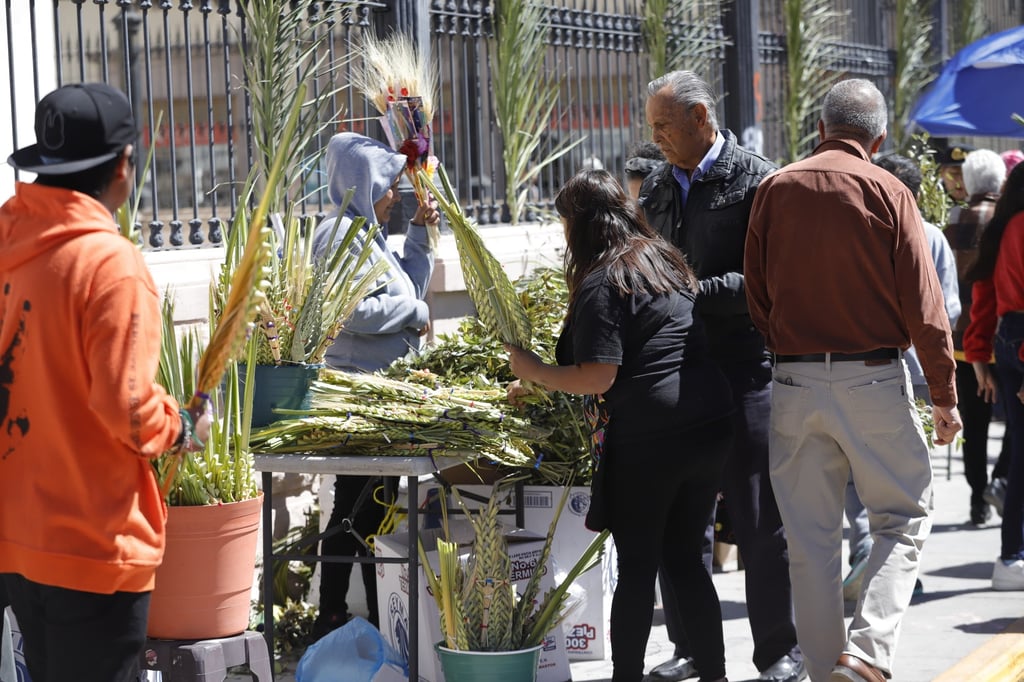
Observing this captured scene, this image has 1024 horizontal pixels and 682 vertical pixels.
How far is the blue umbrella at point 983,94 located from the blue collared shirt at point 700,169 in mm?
4933

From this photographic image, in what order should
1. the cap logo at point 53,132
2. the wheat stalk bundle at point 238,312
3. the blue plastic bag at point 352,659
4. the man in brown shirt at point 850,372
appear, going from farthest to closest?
the blue plastic bag at point 352,659 → the man in brown shirt at point 850,372 → the wheat stalk bundle at point 238,312 → the cap logo at point 53,132

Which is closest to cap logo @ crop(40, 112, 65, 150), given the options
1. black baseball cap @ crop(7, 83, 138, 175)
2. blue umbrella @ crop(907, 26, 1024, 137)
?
black baseball cap @ crop(7, 83, 138, 175)

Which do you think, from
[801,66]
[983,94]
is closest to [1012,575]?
[983,94]

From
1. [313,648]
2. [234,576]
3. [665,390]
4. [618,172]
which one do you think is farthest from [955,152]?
[234,576]

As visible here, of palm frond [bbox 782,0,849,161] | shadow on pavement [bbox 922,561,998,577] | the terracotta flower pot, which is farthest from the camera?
palm frond [bbox 782,0,849,161]

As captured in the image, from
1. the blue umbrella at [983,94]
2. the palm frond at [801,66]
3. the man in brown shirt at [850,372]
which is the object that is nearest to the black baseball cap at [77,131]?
the man in brown shirt at [850,372]

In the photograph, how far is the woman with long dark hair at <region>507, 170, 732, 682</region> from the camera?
404 centimetres

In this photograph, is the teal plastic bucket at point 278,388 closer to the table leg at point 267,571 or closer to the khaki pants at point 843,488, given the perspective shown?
the table leg at point 267,571

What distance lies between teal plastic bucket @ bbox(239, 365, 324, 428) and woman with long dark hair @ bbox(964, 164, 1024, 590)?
3.31 metres

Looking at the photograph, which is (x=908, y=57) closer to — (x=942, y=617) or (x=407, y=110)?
(x=942, y=617)

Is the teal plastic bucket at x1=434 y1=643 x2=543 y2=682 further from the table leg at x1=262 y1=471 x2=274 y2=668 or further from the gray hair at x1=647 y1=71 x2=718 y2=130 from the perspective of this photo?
the gray hair at x1=647 y1=71 x2=718 y2=130

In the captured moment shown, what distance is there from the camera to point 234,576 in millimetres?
3570

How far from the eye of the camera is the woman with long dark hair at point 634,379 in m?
4.04

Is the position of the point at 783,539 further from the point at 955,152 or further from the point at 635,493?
the point at 955,152
